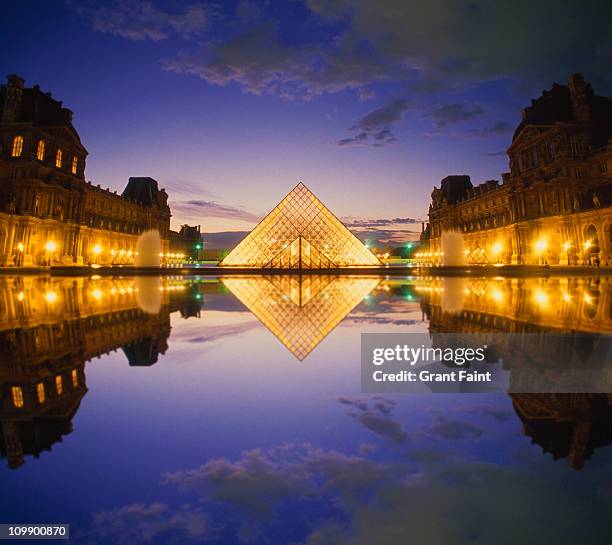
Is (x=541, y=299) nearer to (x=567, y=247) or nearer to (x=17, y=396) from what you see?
(x=17, y=396)

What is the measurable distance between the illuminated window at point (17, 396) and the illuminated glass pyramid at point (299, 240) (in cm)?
2434

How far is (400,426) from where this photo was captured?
6.07 ft

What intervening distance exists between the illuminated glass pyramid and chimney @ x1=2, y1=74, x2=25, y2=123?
68.2 feet

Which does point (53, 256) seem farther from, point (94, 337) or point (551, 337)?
point (551, 337)

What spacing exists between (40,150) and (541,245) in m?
41.6

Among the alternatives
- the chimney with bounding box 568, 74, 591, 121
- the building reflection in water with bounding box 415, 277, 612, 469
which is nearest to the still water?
the building reflection in water with bounding box 415, 277, 612, 469

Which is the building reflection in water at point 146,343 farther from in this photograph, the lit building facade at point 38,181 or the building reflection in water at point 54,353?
the lit building facade at point 38,181

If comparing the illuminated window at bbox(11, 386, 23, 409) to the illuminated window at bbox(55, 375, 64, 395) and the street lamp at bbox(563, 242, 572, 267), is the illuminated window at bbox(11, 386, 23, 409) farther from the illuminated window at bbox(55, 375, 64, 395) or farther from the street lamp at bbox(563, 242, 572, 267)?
the street lamp at bbox(563, 242, 572, 267)

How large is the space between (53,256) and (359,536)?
36.0 m

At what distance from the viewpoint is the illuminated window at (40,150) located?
102 ft

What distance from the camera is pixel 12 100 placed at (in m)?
30.9

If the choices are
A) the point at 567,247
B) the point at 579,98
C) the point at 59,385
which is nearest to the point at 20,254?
the point at 59,385

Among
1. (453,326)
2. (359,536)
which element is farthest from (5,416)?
(453,326)

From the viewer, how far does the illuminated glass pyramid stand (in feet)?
88.2
